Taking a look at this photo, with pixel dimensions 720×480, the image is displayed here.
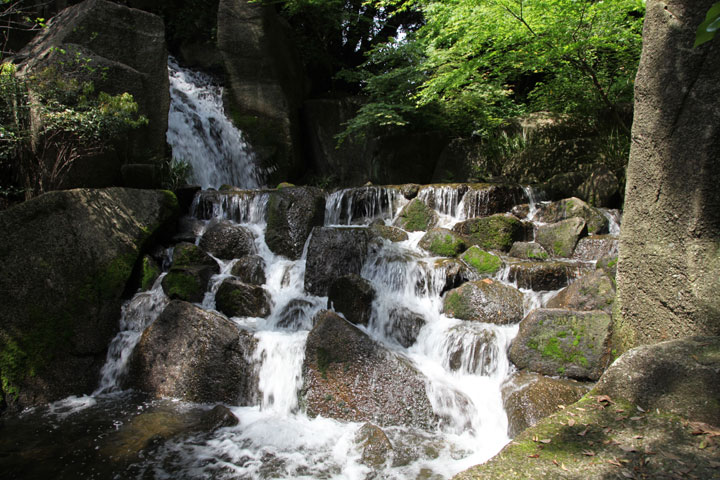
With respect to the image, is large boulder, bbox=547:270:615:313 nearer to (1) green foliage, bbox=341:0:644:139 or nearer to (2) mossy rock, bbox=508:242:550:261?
(2) mossy rock, bbox=508:242:550:261

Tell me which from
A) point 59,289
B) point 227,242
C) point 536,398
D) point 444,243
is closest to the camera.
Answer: point 536,398

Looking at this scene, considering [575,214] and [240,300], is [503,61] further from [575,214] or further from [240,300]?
[240,300]

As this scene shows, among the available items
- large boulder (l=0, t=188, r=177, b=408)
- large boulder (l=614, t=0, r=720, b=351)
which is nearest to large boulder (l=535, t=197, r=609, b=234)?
large boulder (l=614, t=0, r=720, b=351)

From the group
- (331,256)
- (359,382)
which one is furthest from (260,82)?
(359,382)

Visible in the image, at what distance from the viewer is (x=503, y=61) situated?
1011 cm

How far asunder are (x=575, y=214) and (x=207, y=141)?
10196 mm

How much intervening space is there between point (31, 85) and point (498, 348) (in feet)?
27.7

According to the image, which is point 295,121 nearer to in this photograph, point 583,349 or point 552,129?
point 552,129

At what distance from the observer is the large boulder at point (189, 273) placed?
6.77 m

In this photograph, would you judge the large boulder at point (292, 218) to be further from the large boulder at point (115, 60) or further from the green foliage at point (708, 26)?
the green foliage at point (708, 26)

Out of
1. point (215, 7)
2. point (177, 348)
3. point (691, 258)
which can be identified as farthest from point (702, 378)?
point (215, 7)

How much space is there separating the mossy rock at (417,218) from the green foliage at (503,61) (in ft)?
11.1

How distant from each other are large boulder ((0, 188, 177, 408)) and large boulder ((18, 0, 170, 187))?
6.73 ft

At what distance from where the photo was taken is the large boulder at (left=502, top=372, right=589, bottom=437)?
4.21 metres
